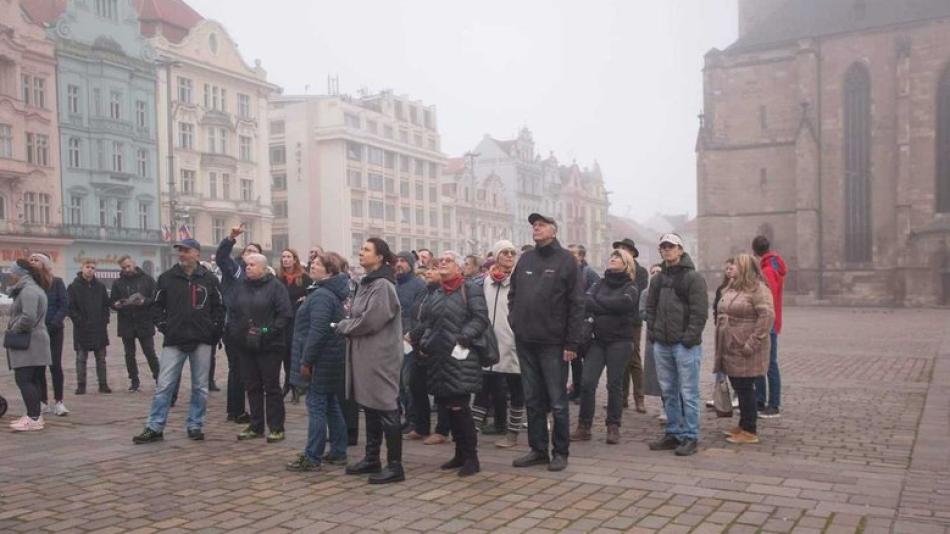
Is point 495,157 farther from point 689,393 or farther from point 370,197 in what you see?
point 689,393

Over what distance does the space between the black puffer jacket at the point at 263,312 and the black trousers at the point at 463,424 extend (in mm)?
1989

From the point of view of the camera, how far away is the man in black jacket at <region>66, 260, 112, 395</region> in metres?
12.3

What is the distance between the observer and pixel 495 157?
91.5 m

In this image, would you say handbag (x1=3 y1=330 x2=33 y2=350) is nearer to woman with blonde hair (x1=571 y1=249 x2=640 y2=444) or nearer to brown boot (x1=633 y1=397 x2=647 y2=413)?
woman with blonde hair (x1=571 y1=249 x2=640 y2=444)

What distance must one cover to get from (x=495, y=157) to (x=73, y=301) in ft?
264

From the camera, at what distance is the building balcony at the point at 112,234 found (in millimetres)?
45750

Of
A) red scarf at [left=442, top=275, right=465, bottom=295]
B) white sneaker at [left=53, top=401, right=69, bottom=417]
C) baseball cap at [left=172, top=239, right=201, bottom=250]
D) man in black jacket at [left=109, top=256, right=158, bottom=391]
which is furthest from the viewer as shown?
man in black jacket at [left=109, top=256, right=158, bottom=391]

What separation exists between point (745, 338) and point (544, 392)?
2.19 metres

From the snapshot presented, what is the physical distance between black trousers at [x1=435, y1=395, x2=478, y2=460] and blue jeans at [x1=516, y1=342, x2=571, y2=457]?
1.90 ft

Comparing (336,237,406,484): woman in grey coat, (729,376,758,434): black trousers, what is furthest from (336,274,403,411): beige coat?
(729,376,758,434): black trousers

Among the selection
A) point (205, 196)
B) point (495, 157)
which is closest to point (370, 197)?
point (205, 196)

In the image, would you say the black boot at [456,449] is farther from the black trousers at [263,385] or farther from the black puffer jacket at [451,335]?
the black trousers at [263,385]

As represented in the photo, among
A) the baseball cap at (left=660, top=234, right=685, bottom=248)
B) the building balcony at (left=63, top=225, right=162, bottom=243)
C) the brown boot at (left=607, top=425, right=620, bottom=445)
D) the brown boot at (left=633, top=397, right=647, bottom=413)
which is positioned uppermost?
the building balcony at (left=63, top=225, right=162, bottom=243)

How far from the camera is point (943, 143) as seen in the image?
47.1m
